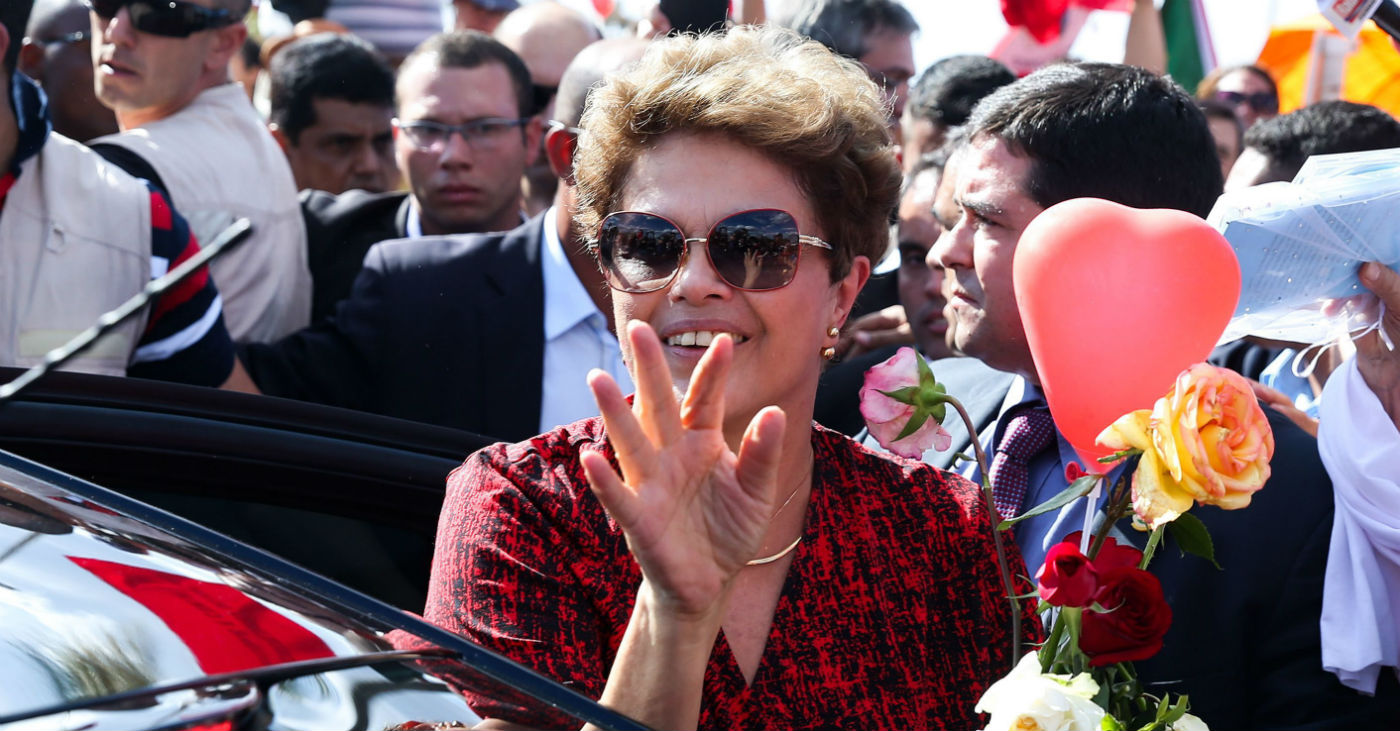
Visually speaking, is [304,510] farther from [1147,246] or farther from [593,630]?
[1147,246]

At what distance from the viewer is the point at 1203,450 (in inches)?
57.1

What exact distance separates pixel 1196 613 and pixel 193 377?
2.04 metres

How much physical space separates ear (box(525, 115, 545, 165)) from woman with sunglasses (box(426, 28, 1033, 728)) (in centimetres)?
261

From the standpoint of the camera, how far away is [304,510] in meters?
2.11

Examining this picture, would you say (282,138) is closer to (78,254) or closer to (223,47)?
(223,47)

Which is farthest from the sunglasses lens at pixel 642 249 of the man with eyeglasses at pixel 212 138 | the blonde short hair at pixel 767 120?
the man with eyeglasses at pixel 212 138

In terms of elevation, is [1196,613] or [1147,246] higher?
[1147,246]

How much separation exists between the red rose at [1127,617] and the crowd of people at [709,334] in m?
0.37

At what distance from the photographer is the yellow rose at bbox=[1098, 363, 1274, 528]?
1452mm

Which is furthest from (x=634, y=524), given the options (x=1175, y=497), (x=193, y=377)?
(x=193, y=377)

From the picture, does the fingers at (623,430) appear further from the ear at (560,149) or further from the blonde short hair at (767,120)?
the ear at (560,149)

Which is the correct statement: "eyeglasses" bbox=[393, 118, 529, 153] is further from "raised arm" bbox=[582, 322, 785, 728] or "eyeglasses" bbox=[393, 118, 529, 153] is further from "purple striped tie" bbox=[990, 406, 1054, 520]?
"raised arm" bbox=[582, 322, 785, 728]

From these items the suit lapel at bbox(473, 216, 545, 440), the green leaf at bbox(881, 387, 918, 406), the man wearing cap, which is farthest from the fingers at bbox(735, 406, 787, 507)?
the man wearing cap

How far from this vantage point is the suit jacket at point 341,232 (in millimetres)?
4246
